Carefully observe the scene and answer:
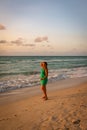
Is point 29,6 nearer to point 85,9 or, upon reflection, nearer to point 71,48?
point 85,9

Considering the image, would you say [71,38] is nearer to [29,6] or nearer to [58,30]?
[58,30]

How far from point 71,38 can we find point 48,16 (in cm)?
163

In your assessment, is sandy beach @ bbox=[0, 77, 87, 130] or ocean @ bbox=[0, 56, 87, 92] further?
ocean @ bbox=[0, 56, 87, 92]

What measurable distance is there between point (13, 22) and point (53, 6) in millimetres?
1590

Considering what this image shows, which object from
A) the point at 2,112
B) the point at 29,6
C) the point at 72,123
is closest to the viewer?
the point at 72,123

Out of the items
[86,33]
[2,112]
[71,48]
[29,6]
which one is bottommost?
[2,112]

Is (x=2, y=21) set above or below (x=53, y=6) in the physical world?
below

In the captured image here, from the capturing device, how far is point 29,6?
526cm

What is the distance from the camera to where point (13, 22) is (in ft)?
15.7

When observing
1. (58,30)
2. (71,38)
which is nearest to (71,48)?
(71,38)

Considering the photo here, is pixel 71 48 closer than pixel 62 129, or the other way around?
pixel 62 129

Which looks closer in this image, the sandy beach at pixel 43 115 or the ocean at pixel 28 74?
the sandy beach at pixel 43 115

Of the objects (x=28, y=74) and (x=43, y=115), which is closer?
(x=43, y=115)

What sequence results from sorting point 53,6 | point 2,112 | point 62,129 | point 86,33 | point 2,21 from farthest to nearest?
point 86,33 < point 53,6 < point 2,21 < point 2,112 < point 62,129
